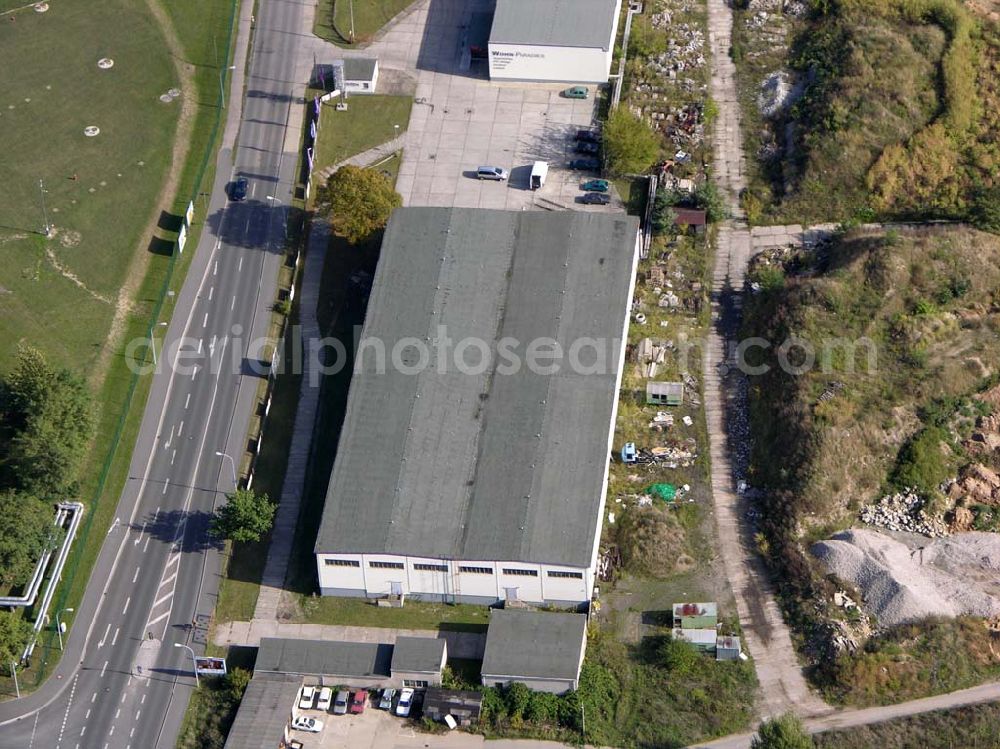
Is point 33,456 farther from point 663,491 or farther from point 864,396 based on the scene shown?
point 864,396

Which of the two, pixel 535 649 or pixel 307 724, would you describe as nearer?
pixel 307 724

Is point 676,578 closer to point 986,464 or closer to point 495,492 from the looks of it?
point 495,492

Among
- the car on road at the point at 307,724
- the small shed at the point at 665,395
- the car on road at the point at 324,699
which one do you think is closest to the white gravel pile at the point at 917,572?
the small shed at the point at 665,395

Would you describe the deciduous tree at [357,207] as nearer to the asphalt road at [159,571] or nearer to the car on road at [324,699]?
the asphalt road at [159,571]

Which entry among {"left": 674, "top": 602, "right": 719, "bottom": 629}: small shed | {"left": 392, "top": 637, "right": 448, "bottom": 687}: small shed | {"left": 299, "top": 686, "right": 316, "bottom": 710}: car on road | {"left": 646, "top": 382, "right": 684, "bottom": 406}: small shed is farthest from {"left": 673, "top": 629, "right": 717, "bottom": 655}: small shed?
{"left": 299, "top": 686, "right": 316, "bottom": 710}: car on road

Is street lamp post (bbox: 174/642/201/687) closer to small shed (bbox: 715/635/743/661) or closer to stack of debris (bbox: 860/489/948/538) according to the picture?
small shed (bbox: 715/635/743/661)

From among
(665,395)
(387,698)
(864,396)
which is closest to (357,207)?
(665,395)

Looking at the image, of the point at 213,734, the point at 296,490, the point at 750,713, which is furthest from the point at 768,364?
the point at 213,734
